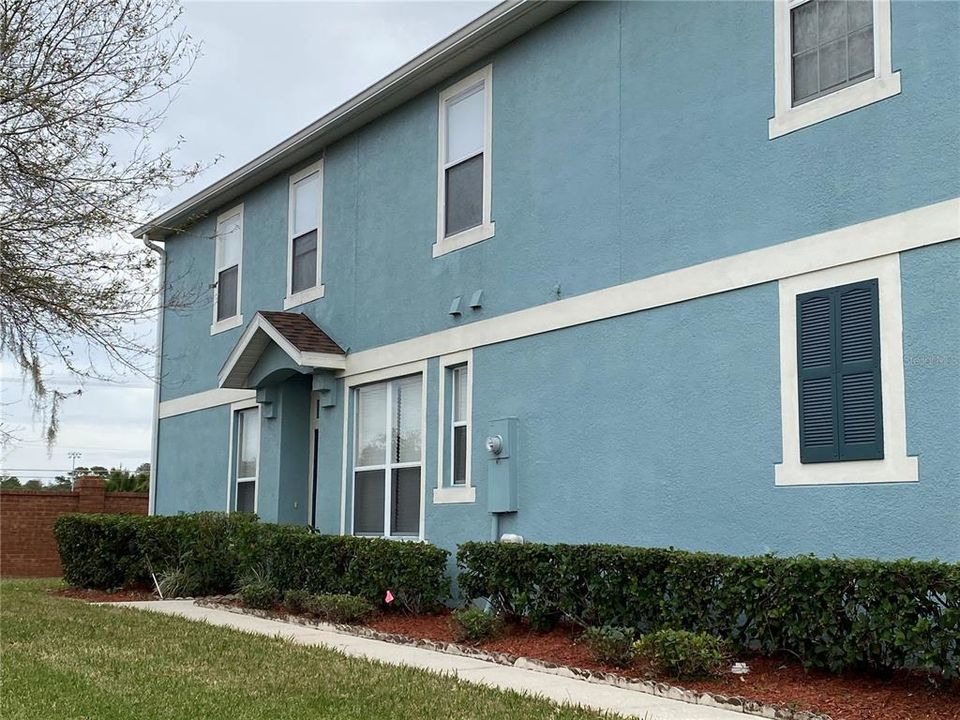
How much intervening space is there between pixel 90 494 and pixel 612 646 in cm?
1680

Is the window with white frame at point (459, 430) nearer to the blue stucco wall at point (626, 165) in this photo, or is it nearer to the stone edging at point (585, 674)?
the blue stucco wall at point (626, 165)

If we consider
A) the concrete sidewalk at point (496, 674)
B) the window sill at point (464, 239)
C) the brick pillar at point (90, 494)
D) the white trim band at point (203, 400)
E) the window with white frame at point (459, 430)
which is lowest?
the concrete sidewalk at point (496, 674)

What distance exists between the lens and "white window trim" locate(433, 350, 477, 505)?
1274cm

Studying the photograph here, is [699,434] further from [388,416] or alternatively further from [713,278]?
[388,416]

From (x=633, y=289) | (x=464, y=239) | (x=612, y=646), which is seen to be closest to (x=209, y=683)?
(x=612, y=646)

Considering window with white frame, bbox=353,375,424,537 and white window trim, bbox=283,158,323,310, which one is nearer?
window with white frame, bbox=353,375,424,537

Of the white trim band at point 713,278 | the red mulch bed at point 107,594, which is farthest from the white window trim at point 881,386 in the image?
the red mulch bed at point 107,594

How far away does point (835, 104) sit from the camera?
901 cm

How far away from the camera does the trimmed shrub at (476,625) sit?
1038 centimetres

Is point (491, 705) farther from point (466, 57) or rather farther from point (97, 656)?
point (466, 57)

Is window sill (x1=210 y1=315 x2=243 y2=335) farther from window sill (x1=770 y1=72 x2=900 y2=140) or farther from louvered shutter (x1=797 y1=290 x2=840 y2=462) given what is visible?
louvered shutter (x1=797 y1=290 x2=840 y2=462)

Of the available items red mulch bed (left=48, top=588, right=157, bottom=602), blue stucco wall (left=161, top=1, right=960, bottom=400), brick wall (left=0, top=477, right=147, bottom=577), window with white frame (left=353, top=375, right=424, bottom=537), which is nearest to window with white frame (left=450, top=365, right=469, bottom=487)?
window with white frame (left=353, top=375, right=424, bottom=537)

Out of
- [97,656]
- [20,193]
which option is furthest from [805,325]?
[20,193]

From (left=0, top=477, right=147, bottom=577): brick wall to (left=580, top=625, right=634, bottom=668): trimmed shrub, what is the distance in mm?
16224
